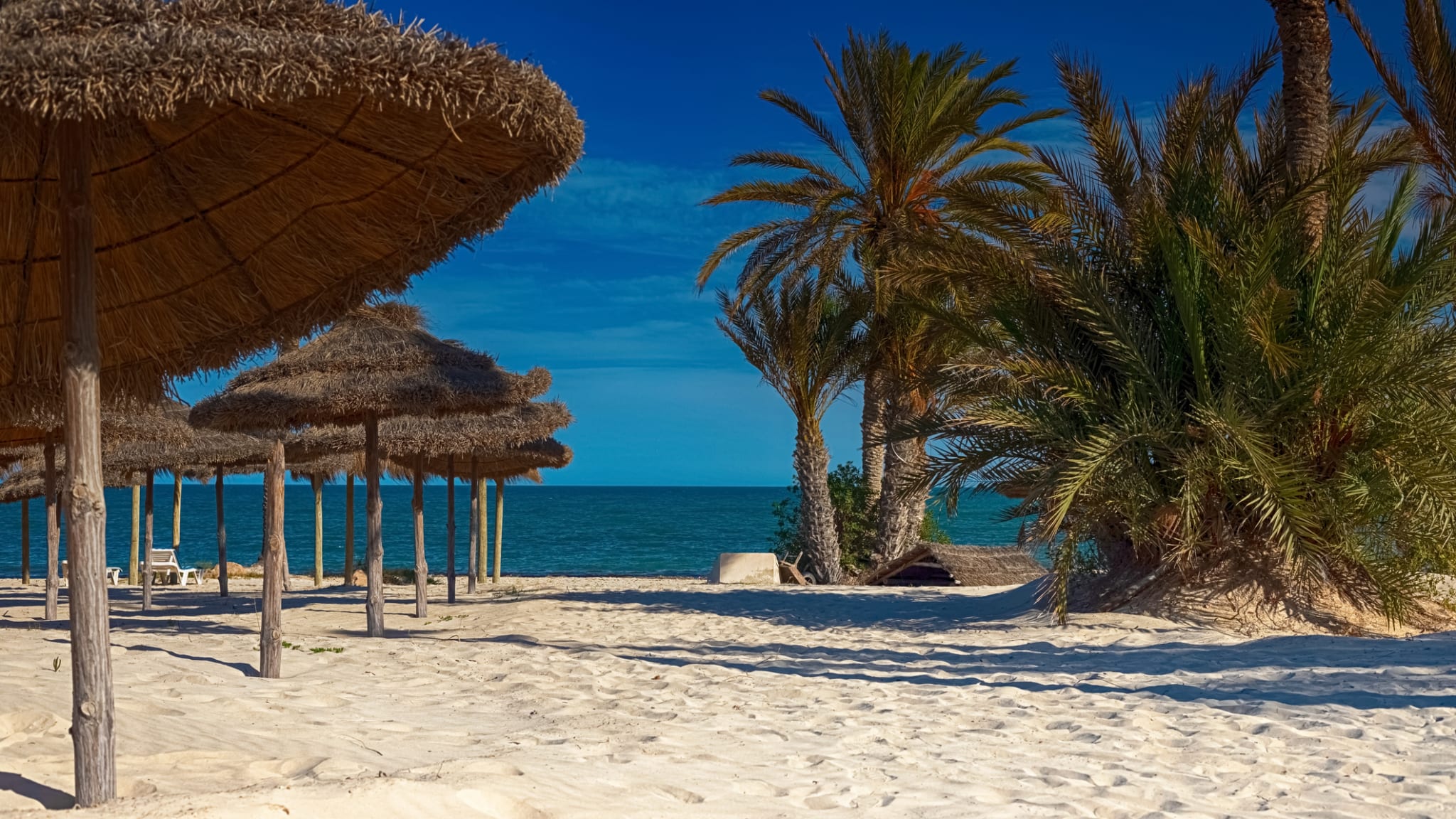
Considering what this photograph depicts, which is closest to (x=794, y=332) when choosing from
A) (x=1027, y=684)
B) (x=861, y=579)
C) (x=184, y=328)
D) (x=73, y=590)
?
(x=861, y=579)

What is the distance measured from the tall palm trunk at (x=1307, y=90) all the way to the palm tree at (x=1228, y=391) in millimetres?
337

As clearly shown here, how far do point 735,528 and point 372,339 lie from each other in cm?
6200

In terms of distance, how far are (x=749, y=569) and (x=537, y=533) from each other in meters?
49.9

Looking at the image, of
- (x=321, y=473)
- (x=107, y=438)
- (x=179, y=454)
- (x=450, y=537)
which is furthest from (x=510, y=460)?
(x=107, y=438)

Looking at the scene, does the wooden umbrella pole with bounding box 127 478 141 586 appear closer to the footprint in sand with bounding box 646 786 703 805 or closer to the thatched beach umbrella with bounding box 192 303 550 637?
the thatched beach umbrella with bounding box 192 303 550 637

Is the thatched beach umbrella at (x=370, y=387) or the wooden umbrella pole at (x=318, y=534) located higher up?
the thatched beach umbrella at (x=370, y=387)

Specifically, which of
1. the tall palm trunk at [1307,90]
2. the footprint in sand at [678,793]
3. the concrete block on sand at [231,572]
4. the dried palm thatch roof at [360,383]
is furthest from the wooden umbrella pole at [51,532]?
the tall palm trunk at [1307,90]

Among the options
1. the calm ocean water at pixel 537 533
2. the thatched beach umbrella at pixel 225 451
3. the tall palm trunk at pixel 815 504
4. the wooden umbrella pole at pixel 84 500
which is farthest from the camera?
the calm ocean water at pixel 537 533

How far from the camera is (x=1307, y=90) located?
1006 centimetres

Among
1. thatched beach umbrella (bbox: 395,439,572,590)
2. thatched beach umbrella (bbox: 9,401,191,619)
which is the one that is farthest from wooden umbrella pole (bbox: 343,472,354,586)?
thatched beach umbrella (bbox: 9,401,191,619)

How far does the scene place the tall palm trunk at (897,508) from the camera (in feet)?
58.7

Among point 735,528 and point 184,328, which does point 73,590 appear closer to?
point 184,328

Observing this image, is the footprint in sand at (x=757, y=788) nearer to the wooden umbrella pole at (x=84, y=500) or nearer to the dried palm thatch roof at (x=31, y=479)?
the wooden umbrella pole at (x=84, y=500)

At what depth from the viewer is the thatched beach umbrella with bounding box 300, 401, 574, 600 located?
1209 centimetres
